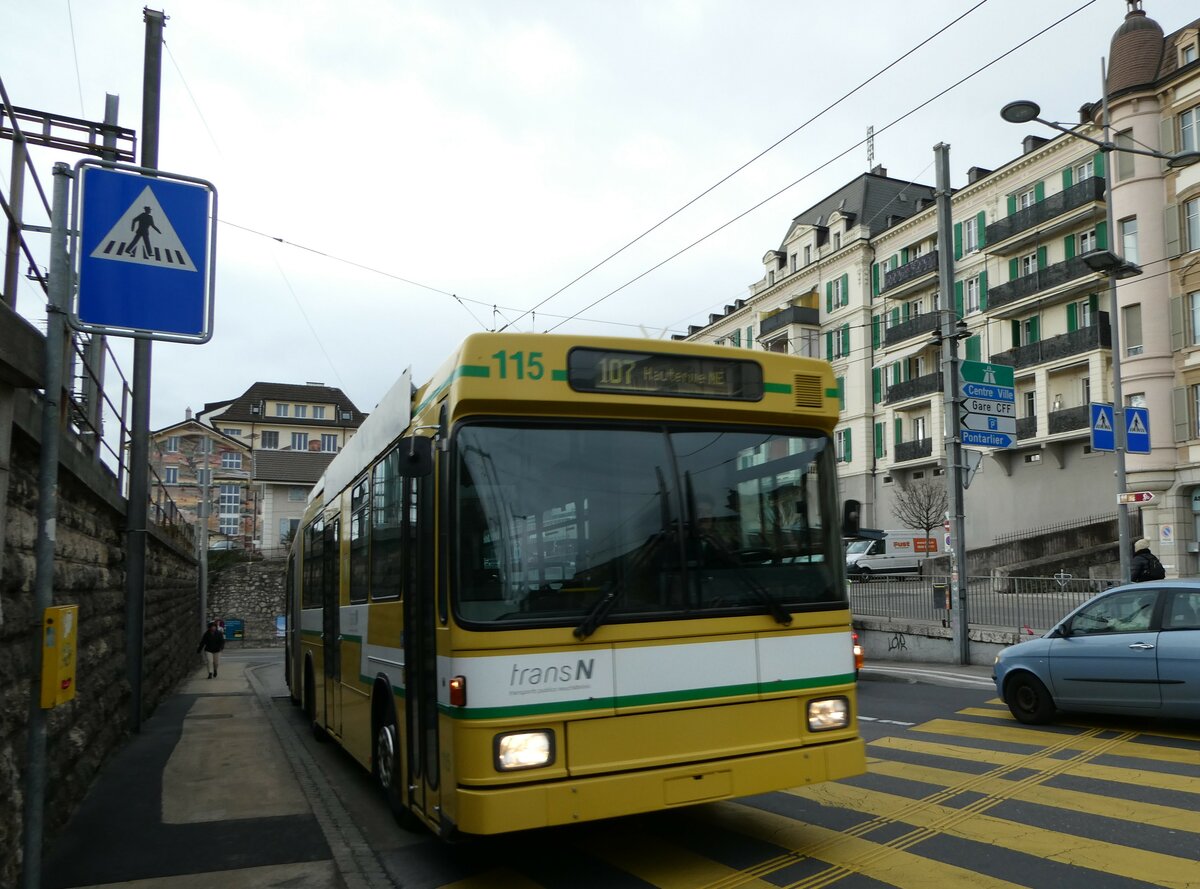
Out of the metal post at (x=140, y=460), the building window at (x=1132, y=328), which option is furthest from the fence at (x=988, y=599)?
the building window at (x=1132, y=328)

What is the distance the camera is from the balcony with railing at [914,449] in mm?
47938

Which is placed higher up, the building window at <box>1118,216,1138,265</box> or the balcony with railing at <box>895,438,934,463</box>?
the building window at <box>1118,216,1138,265</box>

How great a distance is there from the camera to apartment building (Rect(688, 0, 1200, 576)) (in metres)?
33.3

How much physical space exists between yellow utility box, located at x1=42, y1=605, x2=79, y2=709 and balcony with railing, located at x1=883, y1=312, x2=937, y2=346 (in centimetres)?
4471

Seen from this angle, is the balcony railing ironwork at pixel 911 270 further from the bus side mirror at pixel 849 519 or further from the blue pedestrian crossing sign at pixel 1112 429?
the bus side mirror at pixel 849 519

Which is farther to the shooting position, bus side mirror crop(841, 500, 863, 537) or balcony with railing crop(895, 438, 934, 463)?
balcony with railing crop(895, 438, 934, 463)

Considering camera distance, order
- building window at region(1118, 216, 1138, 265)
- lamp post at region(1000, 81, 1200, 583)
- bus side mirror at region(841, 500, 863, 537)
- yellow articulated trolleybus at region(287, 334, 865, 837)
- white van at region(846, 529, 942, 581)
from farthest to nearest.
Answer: white van at region(846, 529, 942, 581)
building window at region(1118, 216, 1138, 265)
lamp post at region(1000, 81, 1200, 583)
bus side mirror at region(841, 500, 863, 537)
yellow articulated trolleybus at region(287, 334, 865, 837)

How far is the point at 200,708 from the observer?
1683 cm

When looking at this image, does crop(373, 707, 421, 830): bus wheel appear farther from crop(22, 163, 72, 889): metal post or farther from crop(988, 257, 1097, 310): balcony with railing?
crop(988, 257, 1097, 310): balcony with railing

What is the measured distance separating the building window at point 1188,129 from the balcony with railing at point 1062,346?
22.4 ft

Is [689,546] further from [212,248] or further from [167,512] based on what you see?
[167,512]

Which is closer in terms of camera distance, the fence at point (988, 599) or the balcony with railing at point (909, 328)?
the fence at point (988, 599)

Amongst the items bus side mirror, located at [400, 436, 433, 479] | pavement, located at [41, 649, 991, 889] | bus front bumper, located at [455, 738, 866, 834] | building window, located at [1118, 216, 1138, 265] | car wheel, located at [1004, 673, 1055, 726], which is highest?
building window, located at [1118, 216, 1138, 265]

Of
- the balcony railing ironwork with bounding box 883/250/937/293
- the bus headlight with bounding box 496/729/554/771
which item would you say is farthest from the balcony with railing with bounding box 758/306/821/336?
the bus headlight with bounding box 496/729/554/771
